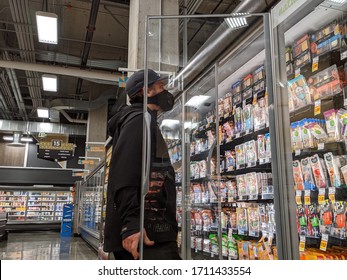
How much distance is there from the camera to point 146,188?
71.5 inches

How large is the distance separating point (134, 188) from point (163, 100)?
27.6 inches

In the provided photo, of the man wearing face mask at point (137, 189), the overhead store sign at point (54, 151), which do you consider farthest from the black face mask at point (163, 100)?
the overhead store sign at point (54, 151)

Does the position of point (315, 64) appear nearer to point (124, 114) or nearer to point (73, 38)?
point (124, 114)

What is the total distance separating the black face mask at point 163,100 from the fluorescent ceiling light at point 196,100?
1.68ft

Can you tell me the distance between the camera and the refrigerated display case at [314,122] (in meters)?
2.00

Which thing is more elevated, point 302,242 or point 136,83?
point 136,83

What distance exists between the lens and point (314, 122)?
2.17m

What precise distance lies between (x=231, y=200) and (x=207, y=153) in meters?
0.49

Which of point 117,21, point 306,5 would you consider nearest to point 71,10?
point 117,21

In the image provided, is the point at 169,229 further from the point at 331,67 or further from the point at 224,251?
the point at 331,67

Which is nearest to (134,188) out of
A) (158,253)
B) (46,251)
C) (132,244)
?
(132,244)

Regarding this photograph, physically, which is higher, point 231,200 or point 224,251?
point 231,200

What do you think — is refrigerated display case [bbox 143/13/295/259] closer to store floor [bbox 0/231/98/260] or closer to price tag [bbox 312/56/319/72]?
price tag [bbox 312/56/319/72]

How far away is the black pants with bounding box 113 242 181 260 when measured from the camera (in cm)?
180
